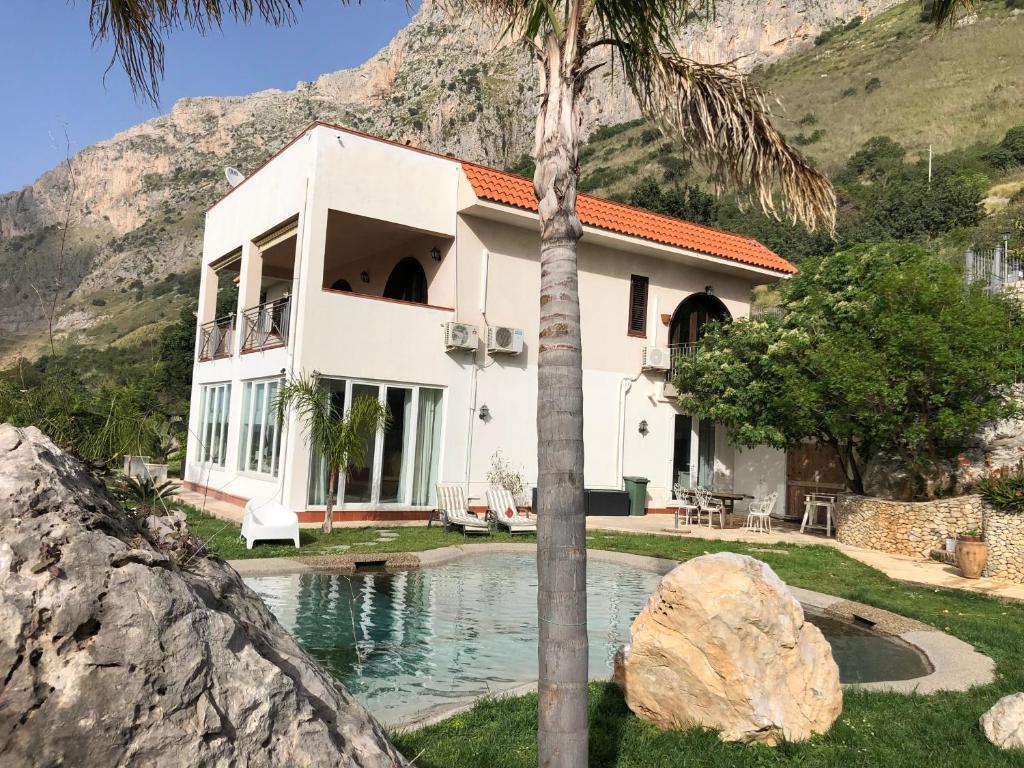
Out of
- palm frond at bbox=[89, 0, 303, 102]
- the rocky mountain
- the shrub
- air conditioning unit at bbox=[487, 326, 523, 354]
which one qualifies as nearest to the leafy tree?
the shrub

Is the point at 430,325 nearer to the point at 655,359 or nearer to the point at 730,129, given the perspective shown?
the point at 655,359

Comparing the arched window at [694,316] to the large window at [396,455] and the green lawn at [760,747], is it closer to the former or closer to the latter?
the large window at [396,455]

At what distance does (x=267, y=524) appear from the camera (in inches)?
441

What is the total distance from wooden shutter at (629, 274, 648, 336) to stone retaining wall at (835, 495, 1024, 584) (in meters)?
6.55

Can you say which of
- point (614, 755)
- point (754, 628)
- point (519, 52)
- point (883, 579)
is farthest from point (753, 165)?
point (883, 579)

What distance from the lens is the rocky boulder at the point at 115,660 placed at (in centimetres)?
163

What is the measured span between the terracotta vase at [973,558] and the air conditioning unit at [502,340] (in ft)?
29.6

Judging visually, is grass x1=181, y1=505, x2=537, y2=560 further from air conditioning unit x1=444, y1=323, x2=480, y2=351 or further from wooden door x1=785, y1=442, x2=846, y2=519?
wooden door x1=785, y1=442, x2=846, y2=519

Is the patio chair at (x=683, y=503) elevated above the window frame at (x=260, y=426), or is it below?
below

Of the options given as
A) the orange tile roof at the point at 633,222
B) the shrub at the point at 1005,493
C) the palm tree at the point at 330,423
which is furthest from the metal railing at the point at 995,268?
the palm tree at the point at 330,423

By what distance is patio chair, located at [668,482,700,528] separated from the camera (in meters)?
17.0

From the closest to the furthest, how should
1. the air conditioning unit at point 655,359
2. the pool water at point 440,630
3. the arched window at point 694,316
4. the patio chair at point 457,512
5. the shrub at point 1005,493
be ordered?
the pool water at point 440,630 → the shrub at point 1005,493 → the patio chair at point 457,512 → the air conditioning unit at point 655,359 → the arched window at point 694,316

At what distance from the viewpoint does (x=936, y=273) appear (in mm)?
13500

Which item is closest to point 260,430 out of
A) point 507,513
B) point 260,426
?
point 260,426
